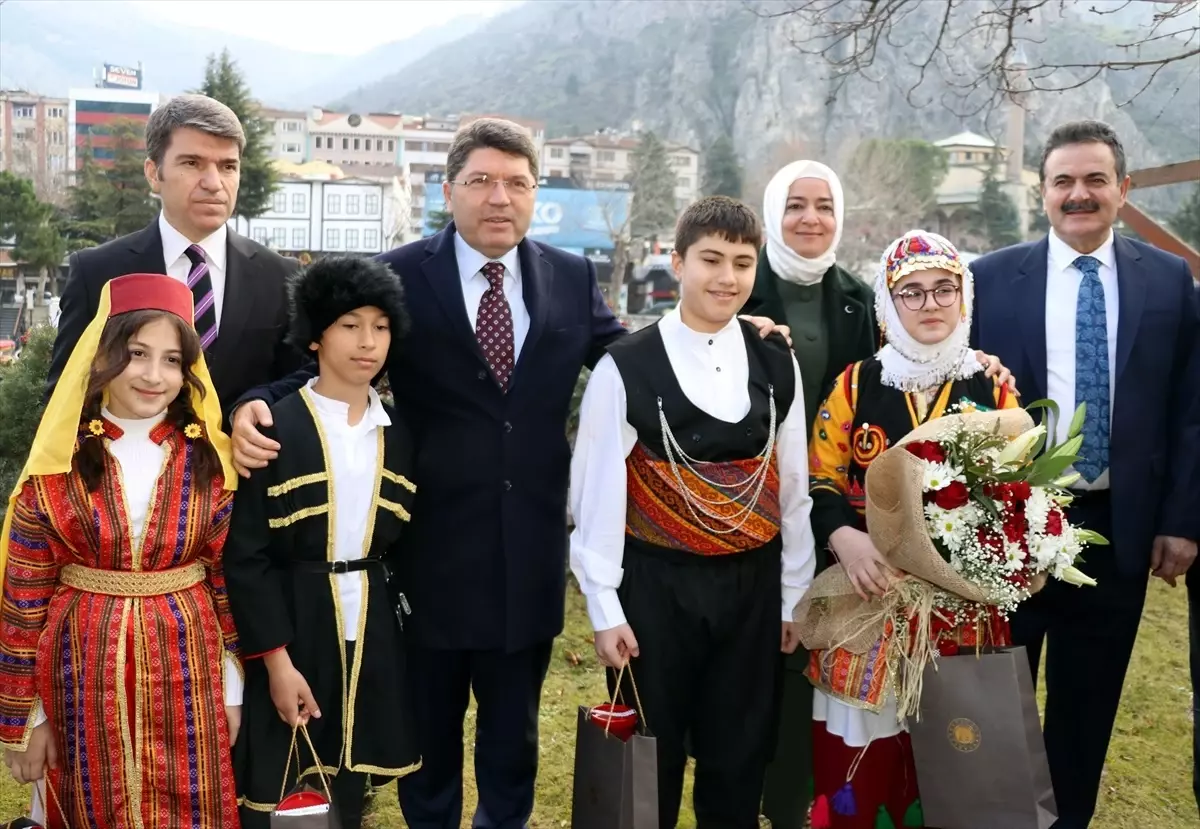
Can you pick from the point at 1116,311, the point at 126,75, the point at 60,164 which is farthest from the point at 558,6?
the point at 1116,311

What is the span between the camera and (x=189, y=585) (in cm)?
265

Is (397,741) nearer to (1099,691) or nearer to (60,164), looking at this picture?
(1099,691)

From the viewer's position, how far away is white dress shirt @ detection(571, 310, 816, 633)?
9.43ft

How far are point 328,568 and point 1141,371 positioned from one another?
282 cm

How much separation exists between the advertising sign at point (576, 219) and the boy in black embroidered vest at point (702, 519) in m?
55.9

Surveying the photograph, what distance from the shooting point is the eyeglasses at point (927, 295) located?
2984mm

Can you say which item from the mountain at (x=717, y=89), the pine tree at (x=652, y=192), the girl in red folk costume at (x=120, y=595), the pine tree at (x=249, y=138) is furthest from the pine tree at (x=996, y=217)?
the girl in red folk costume at (x=120, y=595)

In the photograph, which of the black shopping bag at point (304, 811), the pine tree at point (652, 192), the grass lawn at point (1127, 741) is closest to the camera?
the black shopping bag at point (304, 811)

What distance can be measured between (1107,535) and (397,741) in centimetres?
251

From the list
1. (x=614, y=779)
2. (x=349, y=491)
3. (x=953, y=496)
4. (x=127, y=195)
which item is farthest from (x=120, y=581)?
(x=127, y=195)

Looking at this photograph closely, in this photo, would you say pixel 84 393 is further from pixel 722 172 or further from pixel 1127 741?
pixel 722 172

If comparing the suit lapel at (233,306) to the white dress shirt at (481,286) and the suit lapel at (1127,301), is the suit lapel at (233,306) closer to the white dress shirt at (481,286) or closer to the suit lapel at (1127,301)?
the white dress shirt at (481,286)

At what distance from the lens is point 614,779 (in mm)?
2643

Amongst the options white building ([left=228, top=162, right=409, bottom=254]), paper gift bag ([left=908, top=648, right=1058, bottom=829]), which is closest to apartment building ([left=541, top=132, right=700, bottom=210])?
white building ([left=228, top=162, right=409, bottom=254])
